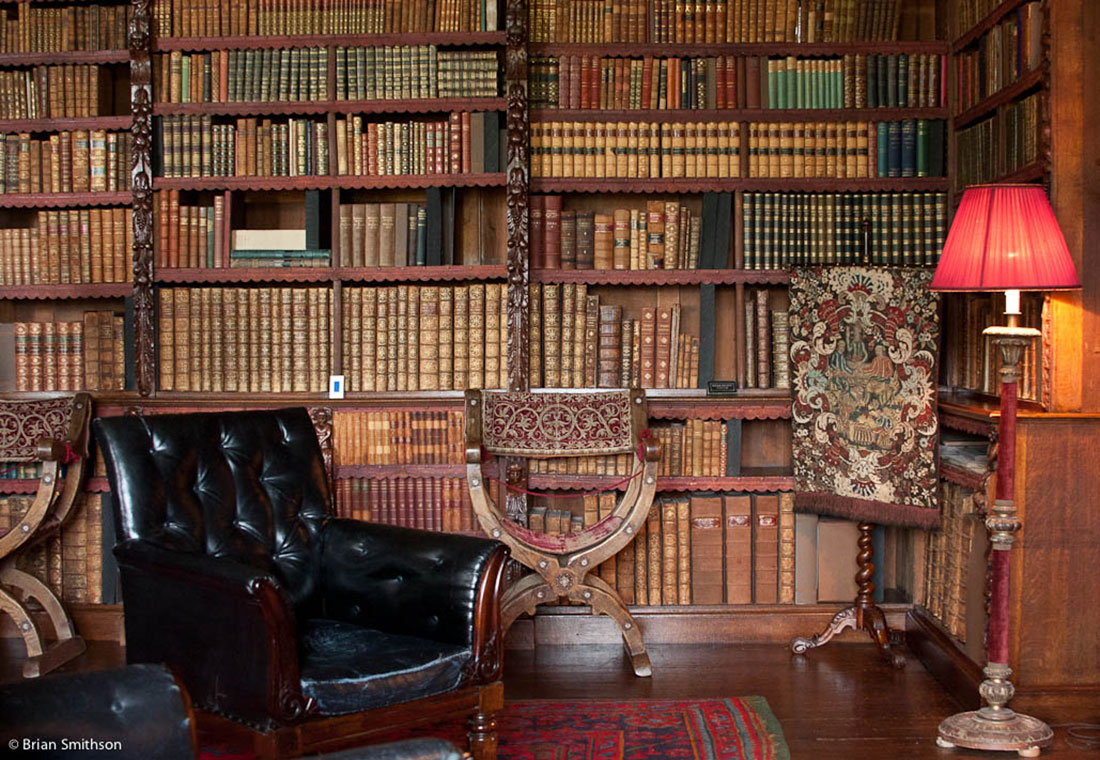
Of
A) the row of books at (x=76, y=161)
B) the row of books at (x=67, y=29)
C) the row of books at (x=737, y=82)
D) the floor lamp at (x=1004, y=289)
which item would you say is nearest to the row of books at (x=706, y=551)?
the floor lamp at (x=1004, y=289)

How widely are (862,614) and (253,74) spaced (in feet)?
9.78

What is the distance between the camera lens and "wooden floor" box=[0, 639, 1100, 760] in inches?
132

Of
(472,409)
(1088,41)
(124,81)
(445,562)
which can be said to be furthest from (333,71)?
(1088,41)

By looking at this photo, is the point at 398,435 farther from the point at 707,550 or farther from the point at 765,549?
the point at 765,549

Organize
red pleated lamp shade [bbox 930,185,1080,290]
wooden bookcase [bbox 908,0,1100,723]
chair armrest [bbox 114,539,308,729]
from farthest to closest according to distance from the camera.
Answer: wooden bookcase [bbox 908,0,1100,723] → red pleated lamp shade [bbox 930,185,1080,290] → chair armrest [bbox 114,539,308,729]

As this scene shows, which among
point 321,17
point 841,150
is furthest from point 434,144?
point 841,150

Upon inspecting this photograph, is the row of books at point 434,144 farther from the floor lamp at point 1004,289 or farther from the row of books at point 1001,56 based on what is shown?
the floor lamp at point 1004,289

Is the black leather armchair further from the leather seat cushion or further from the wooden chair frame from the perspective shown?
the wooden chair frame

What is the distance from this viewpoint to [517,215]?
4363mm

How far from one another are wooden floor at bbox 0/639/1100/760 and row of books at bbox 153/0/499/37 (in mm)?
2327

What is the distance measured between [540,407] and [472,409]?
0.24 metres

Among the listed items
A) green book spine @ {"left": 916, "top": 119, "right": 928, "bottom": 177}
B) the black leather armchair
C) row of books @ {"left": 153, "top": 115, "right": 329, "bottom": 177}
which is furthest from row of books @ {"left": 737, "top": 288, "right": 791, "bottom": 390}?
the black leather armchair

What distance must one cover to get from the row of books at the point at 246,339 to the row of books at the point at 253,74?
0.72m

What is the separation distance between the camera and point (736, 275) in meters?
4.47
